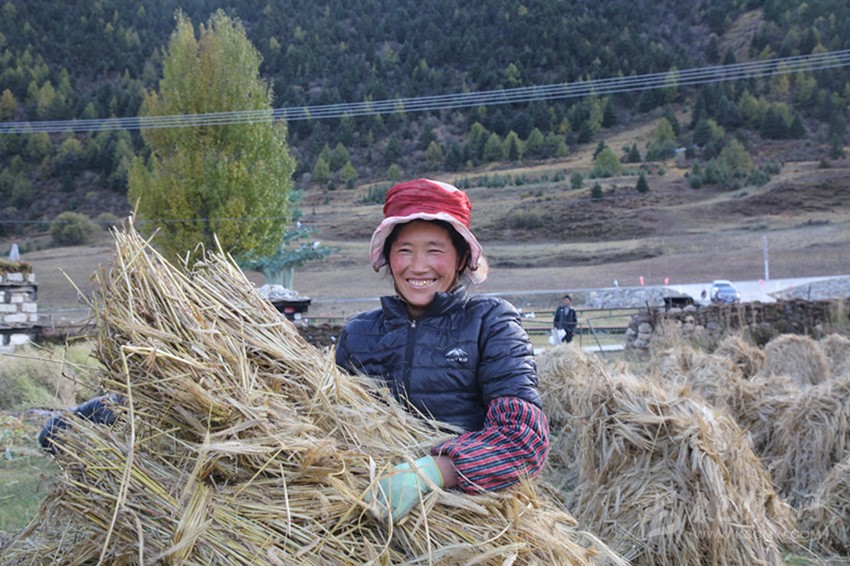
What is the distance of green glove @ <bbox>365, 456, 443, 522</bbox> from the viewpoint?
1711mm

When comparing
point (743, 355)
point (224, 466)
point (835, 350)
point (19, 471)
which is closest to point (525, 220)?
point (835, 350)

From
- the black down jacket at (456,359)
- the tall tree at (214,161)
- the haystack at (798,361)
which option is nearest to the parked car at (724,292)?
the tall tree at (214,161)

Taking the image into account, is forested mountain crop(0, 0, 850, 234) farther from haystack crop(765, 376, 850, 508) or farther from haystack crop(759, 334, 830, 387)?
haystack crop(765, 376, 850, 508)

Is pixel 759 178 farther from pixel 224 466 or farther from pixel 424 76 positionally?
pixel 224 466

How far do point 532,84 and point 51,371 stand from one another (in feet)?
243

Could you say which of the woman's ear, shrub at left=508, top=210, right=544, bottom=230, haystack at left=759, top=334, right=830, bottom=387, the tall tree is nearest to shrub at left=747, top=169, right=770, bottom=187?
shrub at left=508, top=210, right=544, bottom=230

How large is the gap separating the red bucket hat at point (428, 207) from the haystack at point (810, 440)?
13.8 feet

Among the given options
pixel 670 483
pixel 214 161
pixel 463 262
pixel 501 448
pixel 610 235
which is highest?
pixel 214 161

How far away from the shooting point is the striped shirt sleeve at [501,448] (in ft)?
6.14

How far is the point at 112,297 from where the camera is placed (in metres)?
1.79

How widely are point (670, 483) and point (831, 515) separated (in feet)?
4.50

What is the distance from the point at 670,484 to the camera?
4.46 m

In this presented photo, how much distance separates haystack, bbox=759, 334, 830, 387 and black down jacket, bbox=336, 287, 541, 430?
22.6 feet

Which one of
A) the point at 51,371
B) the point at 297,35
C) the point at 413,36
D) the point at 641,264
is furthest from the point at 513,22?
the point at 51,371
